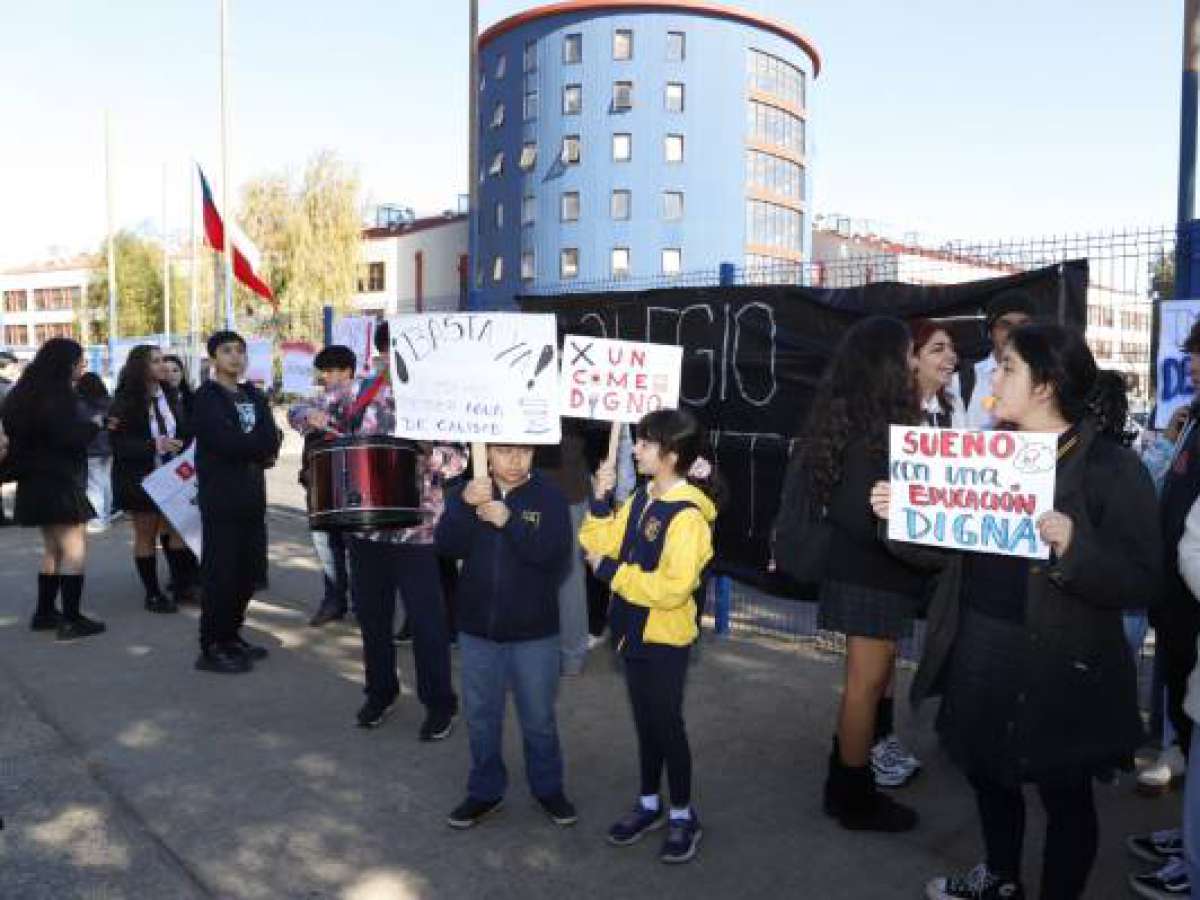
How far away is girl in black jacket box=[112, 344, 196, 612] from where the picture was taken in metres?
7.54

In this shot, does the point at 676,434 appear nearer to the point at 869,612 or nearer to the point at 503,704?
the point at 869,612

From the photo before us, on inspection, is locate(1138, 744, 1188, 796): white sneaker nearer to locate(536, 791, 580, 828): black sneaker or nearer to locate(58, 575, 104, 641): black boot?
locate(536, 791, 580, 828): black sneaker

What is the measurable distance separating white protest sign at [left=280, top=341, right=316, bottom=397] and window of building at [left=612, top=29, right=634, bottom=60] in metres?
40.1

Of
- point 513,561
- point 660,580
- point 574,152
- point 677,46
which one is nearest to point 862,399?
point 660,580

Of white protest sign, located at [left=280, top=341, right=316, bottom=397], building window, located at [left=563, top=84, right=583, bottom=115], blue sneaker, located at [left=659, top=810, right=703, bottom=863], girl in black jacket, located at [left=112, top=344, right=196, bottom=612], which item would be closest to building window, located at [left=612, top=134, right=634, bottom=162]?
building window, located at [left=563, top=84, right=583, bottom=115]

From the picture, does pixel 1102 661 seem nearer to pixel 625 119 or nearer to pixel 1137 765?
pixel 1137 765

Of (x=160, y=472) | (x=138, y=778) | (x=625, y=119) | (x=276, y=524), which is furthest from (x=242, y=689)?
(x=625, y=119)

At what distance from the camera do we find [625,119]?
48938mm

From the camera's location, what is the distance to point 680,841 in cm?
370

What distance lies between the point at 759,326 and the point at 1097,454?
3.76 m

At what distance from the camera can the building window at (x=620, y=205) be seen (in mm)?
48844

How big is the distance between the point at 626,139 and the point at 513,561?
157 ft

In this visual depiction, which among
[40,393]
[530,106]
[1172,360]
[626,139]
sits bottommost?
[40,393]

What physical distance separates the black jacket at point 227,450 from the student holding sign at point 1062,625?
419 centimetres
